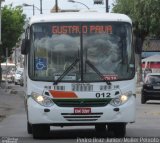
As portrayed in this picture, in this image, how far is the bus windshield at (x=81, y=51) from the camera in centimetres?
1667

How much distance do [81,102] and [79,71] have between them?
2.42ft

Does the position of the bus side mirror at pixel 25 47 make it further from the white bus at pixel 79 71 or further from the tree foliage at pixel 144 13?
the tree foliage at pixel 144 13

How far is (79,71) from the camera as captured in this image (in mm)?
16672

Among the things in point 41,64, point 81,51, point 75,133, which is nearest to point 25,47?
point 41,64

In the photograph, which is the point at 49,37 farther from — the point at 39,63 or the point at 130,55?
the point at 130,55

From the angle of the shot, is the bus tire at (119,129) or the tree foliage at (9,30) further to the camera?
the tree foliage at (9,30)

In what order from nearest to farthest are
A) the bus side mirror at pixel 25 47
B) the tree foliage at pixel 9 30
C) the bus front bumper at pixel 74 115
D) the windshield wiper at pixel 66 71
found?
1. the bus front bumper at pixel 74 115
2. the windshield wiper at pixel 66 71
3. the bus side mirror at pixel 25 47
4. the tree foliage at pixel 9 30

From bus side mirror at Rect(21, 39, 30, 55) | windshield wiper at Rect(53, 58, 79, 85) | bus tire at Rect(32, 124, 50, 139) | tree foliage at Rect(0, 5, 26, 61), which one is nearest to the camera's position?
windshield wiper at Rect(53, 58, 79, 85)

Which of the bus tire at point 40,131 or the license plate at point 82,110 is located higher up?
the license plate at point 82,110

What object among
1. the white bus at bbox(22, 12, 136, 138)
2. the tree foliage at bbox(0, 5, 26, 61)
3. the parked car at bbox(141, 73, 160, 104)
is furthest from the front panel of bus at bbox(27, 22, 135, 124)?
the tree foliage at bbox(0, 5, 26, 61)

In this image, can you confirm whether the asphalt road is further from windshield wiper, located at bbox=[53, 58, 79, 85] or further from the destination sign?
the destination sign

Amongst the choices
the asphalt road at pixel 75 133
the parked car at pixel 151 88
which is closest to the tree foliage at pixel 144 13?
the parked car at pixel 151 88

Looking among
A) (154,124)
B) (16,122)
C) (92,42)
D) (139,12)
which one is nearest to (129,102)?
(92,42)

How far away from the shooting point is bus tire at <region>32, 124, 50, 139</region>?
1705 centimetres
